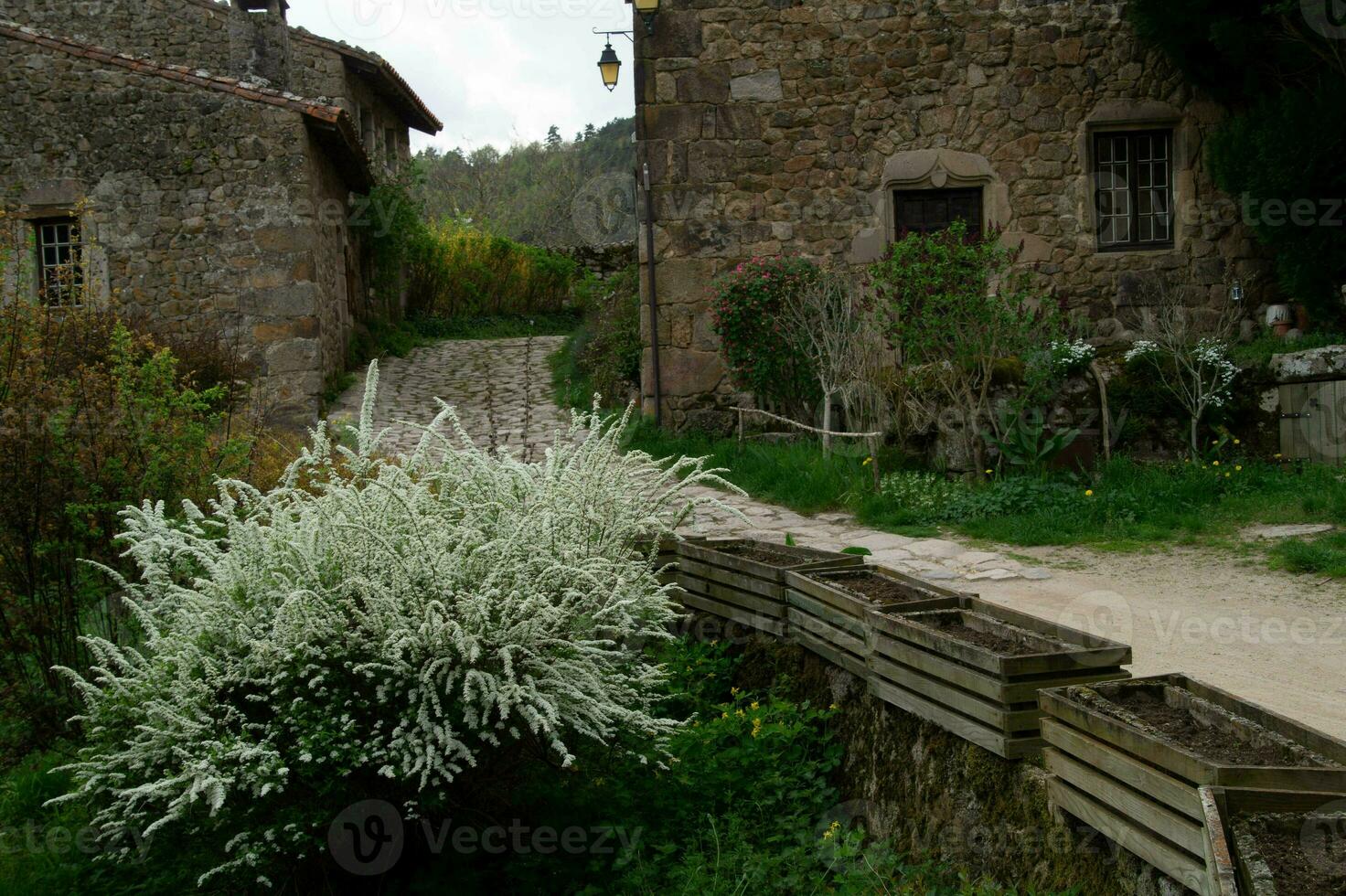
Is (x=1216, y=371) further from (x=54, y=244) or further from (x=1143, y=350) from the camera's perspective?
(x=54, y=244)

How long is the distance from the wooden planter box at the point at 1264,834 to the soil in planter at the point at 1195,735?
14 cm

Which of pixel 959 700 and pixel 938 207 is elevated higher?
pixel 938 207

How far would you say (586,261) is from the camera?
18.1m

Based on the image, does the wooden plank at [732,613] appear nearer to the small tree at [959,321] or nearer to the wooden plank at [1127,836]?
the wooden plank at [1127,836]

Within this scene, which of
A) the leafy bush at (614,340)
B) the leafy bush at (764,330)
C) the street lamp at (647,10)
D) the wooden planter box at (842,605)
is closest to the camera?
the wooden planter box at (842,605)

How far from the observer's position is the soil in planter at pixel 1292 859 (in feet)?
5.84

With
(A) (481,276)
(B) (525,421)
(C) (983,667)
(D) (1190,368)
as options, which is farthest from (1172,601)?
(A) (481,276)

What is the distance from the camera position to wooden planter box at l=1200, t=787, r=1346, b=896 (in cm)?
178

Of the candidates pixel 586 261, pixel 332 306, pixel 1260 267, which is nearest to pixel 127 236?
pixel 332 306

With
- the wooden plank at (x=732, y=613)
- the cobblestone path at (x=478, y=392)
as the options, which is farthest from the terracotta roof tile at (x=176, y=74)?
the wooden plank at (x=732, y=613)

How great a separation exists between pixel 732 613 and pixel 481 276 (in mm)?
13295

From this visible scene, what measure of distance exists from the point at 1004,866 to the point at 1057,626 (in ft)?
2.12

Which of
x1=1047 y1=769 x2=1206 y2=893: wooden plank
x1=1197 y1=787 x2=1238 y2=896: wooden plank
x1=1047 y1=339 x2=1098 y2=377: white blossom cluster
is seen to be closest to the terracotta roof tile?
x1=1047 y1=339 x2=1098 y2=377: white blossom cluster

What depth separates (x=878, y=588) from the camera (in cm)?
380
